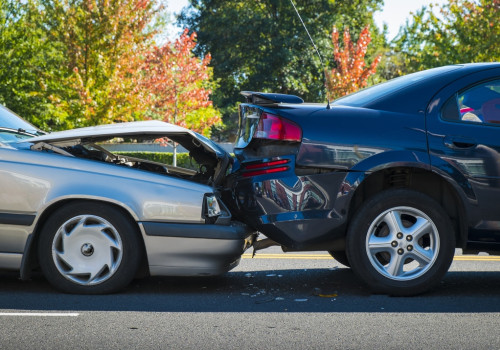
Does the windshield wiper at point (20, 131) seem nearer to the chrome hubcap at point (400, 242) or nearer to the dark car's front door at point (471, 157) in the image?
the chrome hubcap at point (400, 242)

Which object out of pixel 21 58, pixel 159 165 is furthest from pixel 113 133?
pixel 21 58

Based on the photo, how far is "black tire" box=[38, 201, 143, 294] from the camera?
5039mm

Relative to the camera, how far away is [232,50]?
139ft

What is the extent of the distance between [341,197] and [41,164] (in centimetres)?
218

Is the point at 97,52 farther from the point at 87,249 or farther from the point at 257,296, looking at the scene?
the point at 257,296

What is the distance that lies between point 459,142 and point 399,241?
2.77 feet

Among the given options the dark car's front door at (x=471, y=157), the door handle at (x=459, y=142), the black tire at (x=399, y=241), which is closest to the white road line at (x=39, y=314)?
the black tire at (x=399, y=241)

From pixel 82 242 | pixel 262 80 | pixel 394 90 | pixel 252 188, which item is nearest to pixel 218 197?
pixel 252 188

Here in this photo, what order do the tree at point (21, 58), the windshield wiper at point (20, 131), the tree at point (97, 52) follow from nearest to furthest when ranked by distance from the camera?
the windshield wiper at point (20, 131)
the tree at point (97, 52)
the tree at point (21, 58)

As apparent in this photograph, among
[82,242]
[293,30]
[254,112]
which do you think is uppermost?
[293,30]

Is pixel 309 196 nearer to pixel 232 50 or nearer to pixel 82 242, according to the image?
pixel 82 242

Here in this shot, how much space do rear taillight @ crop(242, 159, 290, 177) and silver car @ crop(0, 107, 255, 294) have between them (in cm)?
39

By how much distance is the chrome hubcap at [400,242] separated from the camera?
16.6 ft

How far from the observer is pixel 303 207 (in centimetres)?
507
